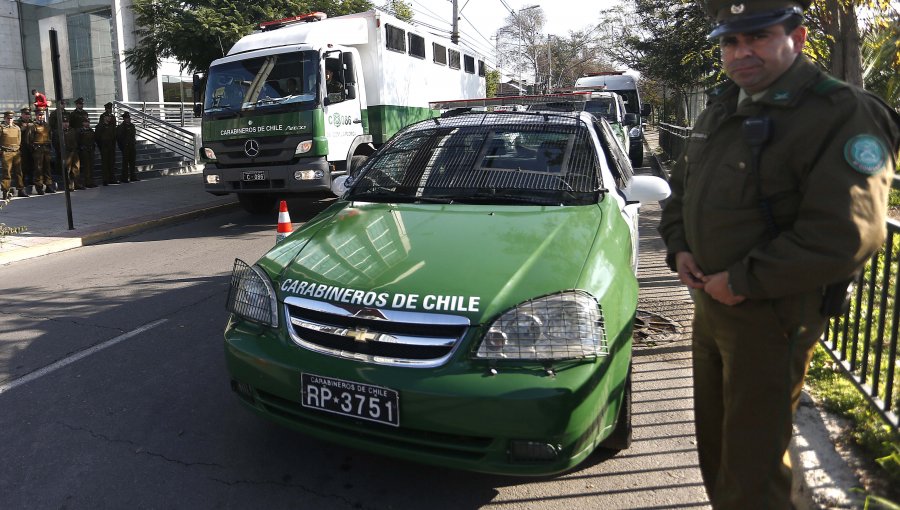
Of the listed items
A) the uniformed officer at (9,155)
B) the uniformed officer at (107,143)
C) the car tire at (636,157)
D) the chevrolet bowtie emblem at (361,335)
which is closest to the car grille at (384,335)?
the chevrolet bowtie emblem at (361,335)

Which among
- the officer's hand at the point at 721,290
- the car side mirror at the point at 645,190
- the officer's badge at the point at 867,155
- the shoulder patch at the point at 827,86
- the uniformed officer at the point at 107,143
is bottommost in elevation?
the officer's hand at the point at 721,290

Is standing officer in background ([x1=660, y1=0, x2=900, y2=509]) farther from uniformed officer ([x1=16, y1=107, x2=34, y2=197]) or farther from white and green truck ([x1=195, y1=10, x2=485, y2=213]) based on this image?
uniformed officer ([x1=16, y1=107, x2=34, y2=197])

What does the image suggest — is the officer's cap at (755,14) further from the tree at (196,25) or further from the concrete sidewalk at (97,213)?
the tree at (196,25)

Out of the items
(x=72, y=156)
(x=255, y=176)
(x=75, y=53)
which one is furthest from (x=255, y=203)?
(x=75, y=53)

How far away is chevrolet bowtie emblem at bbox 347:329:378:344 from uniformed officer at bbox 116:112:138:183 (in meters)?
15.8

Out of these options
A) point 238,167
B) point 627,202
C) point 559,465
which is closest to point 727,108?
point 559,465

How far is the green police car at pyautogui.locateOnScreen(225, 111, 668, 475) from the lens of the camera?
8.61 feet

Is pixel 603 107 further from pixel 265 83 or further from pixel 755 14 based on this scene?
pixel 755 14

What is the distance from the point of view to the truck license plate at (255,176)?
1041cm

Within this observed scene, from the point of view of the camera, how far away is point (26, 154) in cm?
1438

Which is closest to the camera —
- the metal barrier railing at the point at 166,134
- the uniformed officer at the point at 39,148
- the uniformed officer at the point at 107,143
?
the uniformed officer at the point at 39,148

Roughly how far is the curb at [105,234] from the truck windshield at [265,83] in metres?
2.09

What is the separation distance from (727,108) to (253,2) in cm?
1580

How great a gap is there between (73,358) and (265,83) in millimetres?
6594
